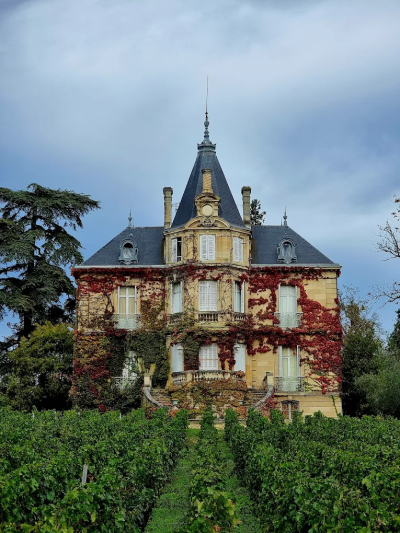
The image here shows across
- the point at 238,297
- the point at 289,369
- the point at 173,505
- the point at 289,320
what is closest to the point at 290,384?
the point at 289,369

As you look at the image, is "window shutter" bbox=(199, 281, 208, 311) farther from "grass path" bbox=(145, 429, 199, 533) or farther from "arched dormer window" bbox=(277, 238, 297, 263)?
"grass path" bbox=(145, 429, 199, 533)

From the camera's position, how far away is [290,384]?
36531 mm

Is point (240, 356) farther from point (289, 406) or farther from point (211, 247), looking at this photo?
point (211, 247)

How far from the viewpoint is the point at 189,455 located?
24.7 meters

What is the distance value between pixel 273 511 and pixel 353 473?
7.55 ft

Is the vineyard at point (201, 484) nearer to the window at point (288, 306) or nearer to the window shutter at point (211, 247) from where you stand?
the window at point (288, 306)

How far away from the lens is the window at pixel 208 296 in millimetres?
36375

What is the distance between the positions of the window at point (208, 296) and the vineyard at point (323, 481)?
13.3m

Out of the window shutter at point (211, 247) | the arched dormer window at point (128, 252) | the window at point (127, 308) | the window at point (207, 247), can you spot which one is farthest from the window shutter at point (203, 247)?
the window at point (127, 308)

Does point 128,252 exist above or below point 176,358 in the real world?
above

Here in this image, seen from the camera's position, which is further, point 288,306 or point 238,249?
point 288,306

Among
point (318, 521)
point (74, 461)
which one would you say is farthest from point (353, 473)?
point (74, 461)

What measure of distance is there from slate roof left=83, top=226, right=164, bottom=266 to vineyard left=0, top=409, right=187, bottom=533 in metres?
14.1

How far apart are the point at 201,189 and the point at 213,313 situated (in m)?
6.05
